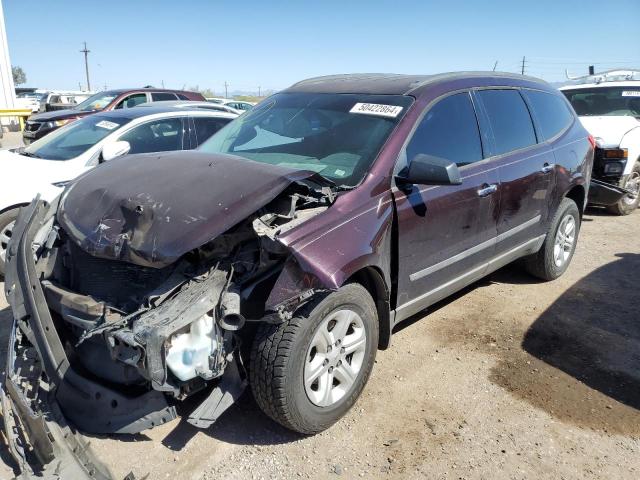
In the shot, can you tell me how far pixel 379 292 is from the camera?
119 inches

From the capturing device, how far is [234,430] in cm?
285

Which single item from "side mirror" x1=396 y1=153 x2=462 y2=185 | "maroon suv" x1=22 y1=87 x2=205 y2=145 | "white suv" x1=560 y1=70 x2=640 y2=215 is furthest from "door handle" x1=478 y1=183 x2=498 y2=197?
"maroon suv" x1=22 y1=87 x2=205 y2=145

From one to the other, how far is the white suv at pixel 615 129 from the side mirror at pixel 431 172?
4.69m

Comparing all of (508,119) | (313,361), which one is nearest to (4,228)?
(313,361)

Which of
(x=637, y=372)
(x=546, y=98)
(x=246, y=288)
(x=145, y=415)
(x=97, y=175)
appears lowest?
(x=637, y=372)

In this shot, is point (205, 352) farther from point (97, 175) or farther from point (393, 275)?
point (97, 175)

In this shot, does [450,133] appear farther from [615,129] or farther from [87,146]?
[615,129]

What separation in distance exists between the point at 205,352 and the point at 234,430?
0.77 metres

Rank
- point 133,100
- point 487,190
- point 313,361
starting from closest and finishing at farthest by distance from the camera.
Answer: point 313,361
point 487,190
point 133,100

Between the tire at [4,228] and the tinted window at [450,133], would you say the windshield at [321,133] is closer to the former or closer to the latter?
the tinted window at [450,133]

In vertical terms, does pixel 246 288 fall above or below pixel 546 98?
below

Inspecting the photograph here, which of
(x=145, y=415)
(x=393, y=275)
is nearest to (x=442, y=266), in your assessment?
(x=393, y=275)

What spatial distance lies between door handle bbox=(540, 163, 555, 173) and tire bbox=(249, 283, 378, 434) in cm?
224

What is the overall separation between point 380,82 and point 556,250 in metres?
2.55
